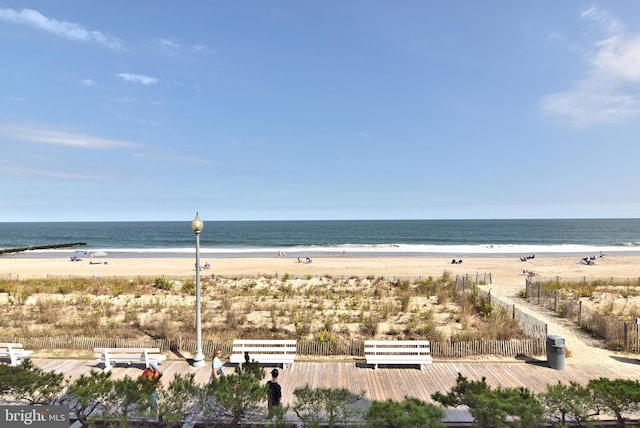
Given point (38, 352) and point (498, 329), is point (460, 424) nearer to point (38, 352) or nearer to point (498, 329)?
point (498, 329)

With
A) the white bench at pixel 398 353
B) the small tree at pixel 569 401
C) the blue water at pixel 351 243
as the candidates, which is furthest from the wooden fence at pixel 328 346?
the blue water at pixel 351 243

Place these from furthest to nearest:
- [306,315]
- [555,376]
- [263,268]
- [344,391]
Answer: [263,268]
[306,315]
[555,376]
[344,391]

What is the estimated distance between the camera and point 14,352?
10.3 metres

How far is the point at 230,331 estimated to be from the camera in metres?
13.4

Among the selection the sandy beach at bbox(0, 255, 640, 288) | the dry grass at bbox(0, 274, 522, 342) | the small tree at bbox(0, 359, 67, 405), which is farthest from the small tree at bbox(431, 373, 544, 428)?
the sandy beach at bbox(0, 255, 640, 288)

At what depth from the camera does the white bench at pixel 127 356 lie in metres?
9.88

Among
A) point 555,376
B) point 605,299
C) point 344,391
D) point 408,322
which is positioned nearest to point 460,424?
point 344,391

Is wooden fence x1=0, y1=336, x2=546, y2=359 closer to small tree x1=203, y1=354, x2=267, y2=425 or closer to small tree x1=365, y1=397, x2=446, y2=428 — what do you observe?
small tree x1=203, y1=354, x2=267, y2=425

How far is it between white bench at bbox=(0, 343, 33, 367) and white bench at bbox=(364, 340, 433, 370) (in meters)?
→ 10.5

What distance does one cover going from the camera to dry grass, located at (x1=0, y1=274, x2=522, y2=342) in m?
13.5

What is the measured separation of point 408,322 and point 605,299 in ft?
43.4

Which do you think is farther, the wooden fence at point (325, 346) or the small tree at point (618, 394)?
the wooden fence at point (325, 346)

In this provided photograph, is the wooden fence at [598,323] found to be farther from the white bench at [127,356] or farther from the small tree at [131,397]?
the white bench at [127,356]

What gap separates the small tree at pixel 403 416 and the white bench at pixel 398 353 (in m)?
4.95
